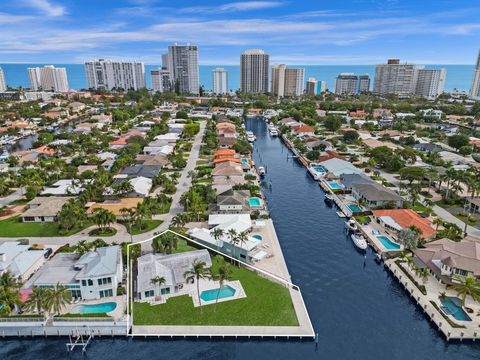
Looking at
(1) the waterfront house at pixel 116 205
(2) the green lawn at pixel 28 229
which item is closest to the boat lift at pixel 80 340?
(2) the green lawn at pixel 28 229

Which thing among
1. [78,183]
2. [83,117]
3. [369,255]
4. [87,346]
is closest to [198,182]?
[78,183]

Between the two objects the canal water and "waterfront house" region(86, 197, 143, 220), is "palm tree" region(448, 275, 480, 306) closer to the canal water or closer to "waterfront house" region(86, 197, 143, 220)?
A: the canal water

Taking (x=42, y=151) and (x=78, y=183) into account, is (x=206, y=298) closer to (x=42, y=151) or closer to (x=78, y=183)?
(x=78, y=183)

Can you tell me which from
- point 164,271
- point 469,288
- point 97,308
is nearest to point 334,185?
point 469,288

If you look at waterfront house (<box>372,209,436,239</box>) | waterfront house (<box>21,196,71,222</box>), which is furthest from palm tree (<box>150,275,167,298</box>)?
waterfront house (<box>372,209,436,239</box>)

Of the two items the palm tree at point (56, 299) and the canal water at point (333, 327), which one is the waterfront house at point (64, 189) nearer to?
the palm tree at point (56, 299)

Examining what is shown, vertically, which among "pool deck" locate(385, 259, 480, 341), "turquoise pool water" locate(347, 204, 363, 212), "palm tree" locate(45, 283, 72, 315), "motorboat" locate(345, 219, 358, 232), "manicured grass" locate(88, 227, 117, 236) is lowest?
"pool deck" locate(385, 259, 480, 341)

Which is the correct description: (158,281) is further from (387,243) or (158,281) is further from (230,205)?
(387,243)
